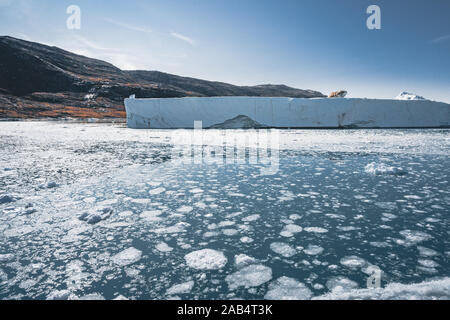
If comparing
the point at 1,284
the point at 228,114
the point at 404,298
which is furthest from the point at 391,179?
the point at 228,114

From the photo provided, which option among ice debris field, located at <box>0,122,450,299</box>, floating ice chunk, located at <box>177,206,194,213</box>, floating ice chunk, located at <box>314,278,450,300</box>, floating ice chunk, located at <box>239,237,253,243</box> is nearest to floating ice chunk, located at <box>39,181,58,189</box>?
ice debris field, located at <box>0,122,450,299</box>

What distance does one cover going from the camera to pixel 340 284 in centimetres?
100

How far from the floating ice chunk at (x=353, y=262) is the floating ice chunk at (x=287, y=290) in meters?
0.27

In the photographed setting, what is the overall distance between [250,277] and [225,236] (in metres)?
0.38

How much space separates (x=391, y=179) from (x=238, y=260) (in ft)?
7.33

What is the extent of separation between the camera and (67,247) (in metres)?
1.30

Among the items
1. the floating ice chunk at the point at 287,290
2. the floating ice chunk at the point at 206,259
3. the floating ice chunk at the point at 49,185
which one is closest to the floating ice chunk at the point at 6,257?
the floating ice chunk at the point at 206,259

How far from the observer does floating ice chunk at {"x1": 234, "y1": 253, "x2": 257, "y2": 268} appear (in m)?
1.15

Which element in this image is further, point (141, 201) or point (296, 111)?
point (296, 111)

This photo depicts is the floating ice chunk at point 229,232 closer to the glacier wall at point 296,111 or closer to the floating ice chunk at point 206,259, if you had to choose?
the floating ice chunk at point 206,259

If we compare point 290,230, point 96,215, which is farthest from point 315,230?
point 96,215

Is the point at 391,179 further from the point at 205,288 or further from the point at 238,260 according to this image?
the point at 205,288

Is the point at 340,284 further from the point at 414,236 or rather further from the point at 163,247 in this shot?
the point at 163,247

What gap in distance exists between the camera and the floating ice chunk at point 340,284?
975 mm
